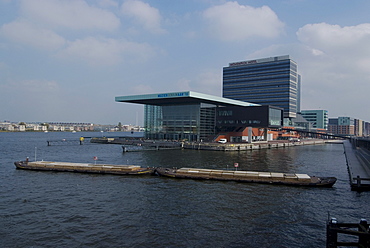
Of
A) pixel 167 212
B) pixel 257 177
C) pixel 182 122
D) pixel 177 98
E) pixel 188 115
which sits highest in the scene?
pixel 177 98

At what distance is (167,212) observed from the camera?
2948cm

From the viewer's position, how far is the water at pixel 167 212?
23.0 metres

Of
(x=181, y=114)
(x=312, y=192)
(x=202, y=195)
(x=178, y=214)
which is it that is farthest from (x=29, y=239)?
(x=181, y=114)

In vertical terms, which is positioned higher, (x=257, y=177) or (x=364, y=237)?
(x=364, y=237)

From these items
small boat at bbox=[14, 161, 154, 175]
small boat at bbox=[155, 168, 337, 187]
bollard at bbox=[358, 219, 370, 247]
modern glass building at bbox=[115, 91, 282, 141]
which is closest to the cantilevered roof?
modern glass building at bbox=[115, 91, 282, 141]

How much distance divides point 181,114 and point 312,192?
3649 inches

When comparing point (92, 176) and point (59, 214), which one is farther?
point (92, 176)

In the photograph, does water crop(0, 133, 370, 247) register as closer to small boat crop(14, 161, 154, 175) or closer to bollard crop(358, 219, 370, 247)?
bollard crop(358, 219, 370, 247)

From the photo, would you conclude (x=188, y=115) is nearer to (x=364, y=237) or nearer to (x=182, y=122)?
(x=182, y=122)

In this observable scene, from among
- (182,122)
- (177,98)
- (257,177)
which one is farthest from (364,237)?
(182,122)

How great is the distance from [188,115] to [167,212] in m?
97.8

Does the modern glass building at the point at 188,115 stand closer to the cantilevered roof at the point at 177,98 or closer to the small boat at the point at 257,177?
the cantilevered roof at the point at 177,98

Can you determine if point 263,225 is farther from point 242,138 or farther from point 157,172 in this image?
point 242,138

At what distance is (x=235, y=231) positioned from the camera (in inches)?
965
